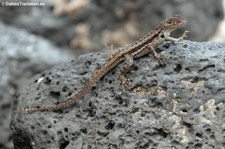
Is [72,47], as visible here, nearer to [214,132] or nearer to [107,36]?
[107,36]

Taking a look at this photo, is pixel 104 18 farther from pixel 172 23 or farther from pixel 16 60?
pixel 172 23

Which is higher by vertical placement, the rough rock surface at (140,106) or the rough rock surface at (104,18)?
the rough rock surface at (104,18)

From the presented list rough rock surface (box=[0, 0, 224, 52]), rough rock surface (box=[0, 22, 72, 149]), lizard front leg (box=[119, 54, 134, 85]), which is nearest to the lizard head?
lizard front leg (box=[119, 54, 134, 85])

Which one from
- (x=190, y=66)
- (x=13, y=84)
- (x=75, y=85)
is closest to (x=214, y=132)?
(x=190, y=66)

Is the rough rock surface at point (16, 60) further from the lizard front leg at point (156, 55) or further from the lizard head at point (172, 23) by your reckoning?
the lizard front leg at point (156, 55)


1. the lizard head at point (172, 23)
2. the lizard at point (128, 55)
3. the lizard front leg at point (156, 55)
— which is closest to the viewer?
the lizard front leg at point (156, 55)

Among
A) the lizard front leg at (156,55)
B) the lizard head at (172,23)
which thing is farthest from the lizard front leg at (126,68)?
the lizard head at (172,23)
